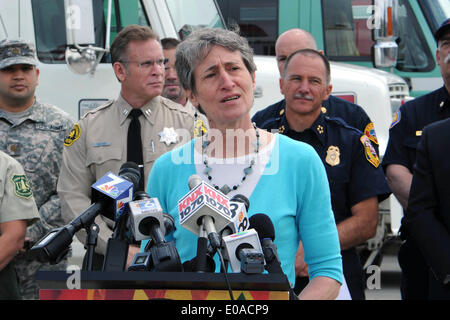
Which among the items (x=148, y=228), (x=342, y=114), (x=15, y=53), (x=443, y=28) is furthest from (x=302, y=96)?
(x=15, y=53)

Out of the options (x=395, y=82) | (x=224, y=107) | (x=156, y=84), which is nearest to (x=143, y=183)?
(x=156, y=84)

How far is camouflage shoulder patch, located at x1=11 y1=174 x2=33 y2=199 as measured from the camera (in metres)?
4.29

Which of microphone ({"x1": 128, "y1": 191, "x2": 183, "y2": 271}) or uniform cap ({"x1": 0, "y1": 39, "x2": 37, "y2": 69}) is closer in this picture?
microphone ({"x1": 128, "y1": 191, "x2": 183, "y2": 271})

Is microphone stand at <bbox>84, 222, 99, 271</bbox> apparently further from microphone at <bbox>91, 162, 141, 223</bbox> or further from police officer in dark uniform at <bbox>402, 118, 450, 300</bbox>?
police officer in dark uniform at <bbox>402, 118, 450, 300</bbox>

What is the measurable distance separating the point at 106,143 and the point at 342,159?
4.53 feet

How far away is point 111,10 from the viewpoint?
588cm

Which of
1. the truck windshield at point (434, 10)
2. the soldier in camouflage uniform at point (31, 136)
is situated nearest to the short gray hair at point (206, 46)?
the soldier in camouflage uniform at point (31, 136)

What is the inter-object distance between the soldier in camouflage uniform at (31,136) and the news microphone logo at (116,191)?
2964 mm

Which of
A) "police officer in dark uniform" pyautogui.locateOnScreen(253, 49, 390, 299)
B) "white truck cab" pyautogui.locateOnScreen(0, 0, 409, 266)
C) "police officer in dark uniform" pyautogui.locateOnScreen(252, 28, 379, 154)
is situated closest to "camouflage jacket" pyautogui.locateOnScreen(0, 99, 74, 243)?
"white truck cab" pyautogui.locateOnScreen(0, 0, 409, 266)

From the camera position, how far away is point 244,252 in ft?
5.31

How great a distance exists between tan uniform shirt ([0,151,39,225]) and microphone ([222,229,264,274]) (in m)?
2.86

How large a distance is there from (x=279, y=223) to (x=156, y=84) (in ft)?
7.10

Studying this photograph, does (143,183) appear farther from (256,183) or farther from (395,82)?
(395,82)

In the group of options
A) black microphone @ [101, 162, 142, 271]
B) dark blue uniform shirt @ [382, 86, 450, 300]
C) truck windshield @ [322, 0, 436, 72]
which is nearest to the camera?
black microphone @ [101, 162, 142, 271]
